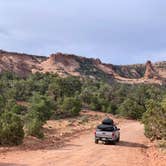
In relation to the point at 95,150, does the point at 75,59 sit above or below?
above

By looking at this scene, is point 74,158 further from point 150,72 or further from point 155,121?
point 150,72

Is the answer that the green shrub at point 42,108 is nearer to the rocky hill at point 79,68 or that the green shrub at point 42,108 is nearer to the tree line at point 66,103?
the tree line at point 66,103

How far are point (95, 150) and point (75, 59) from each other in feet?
398

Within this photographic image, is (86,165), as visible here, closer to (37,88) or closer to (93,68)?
(37,88)

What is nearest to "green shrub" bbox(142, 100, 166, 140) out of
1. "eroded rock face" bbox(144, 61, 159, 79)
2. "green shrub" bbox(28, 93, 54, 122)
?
"green shrub" bbox(28, 93, 54, 122)

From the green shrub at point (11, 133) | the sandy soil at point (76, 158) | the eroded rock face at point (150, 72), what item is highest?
the eroded rock face at point (150, 72)

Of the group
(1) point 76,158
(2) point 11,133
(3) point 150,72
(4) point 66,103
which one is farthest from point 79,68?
(1) point 76,158

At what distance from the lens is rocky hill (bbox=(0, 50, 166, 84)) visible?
128125mm

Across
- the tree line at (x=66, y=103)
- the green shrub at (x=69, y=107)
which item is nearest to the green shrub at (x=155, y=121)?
the tree line at (x=66, y=103)

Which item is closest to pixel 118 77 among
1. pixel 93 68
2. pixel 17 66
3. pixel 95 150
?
pixel 93 68

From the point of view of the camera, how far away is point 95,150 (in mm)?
24844

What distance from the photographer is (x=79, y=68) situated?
141 m

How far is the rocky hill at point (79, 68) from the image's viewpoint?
128m

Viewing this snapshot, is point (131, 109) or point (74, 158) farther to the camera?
point (131, 109)
